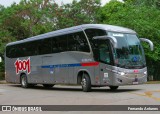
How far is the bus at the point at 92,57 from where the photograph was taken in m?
19.7

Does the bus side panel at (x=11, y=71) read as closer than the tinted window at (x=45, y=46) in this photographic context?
No

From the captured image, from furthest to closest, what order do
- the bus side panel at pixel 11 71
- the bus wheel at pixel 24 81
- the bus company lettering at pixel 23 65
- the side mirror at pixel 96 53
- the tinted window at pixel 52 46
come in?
the bus side panel at pixel 11 71 < the bus wheel at pixel 24 81 < the bus company lettering at pixel 23 65 < the tinted window at pixel 52 46 < the side mirror at pixel 96 53

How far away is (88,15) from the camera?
50906mm

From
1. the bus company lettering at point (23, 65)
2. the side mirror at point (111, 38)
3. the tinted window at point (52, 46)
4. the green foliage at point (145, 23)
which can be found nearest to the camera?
the side mirror at point (111, 38)

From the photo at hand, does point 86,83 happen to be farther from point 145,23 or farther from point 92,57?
point 145,23

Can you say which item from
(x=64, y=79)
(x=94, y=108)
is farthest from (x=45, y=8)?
(x=94, y=108)

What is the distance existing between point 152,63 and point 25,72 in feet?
62.9

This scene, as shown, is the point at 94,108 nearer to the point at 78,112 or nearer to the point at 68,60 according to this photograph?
the point at 78,112

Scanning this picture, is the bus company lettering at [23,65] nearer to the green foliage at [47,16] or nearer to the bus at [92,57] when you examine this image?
the bus at [92,57]

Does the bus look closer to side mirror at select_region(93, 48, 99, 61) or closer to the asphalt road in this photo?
side mirror at select_region(93, 48, 99, 61)

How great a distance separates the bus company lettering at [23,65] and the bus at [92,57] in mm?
1659

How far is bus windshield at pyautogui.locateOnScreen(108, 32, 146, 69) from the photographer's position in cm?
1966

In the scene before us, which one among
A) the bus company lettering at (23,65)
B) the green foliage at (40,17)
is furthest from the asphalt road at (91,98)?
the green foliage at (40,17)

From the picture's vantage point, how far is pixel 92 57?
68.1ft
